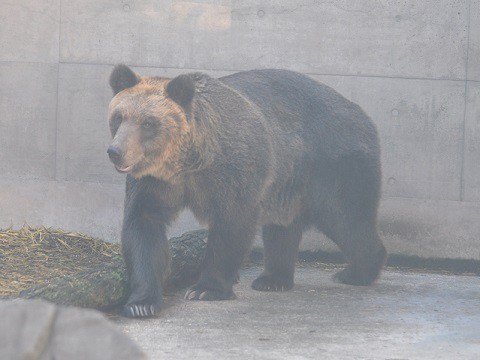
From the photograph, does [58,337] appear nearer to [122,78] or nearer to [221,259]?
[221,259]

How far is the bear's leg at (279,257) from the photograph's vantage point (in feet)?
22.8

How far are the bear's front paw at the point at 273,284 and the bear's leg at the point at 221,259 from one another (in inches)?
27.7

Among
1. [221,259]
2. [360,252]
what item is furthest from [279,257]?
[221,259]

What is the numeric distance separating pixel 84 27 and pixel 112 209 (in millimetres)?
1624

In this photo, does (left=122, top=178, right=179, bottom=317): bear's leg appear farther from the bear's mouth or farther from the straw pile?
the bear's mouth

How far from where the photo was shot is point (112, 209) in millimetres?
8078

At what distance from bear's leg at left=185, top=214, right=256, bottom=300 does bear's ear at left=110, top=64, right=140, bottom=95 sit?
1109 millimetres

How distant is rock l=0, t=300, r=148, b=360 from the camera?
2.80 meters

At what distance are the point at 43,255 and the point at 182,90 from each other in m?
1.97

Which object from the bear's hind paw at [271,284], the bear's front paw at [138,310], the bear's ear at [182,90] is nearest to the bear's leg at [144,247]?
the bear's front paw at [138,310]

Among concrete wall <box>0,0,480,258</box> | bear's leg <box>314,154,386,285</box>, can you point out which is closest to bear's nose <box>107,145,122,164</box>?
bear's leg <box>314,154,386,285</box>

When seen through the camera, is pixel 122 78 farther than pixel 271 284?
No

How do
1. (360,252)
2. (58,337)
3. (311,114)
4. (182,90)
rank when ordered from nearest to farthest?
(58,337) → (182,90) → (360,252) → (311,114)

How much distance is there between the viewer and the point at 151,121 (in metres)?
6.02
